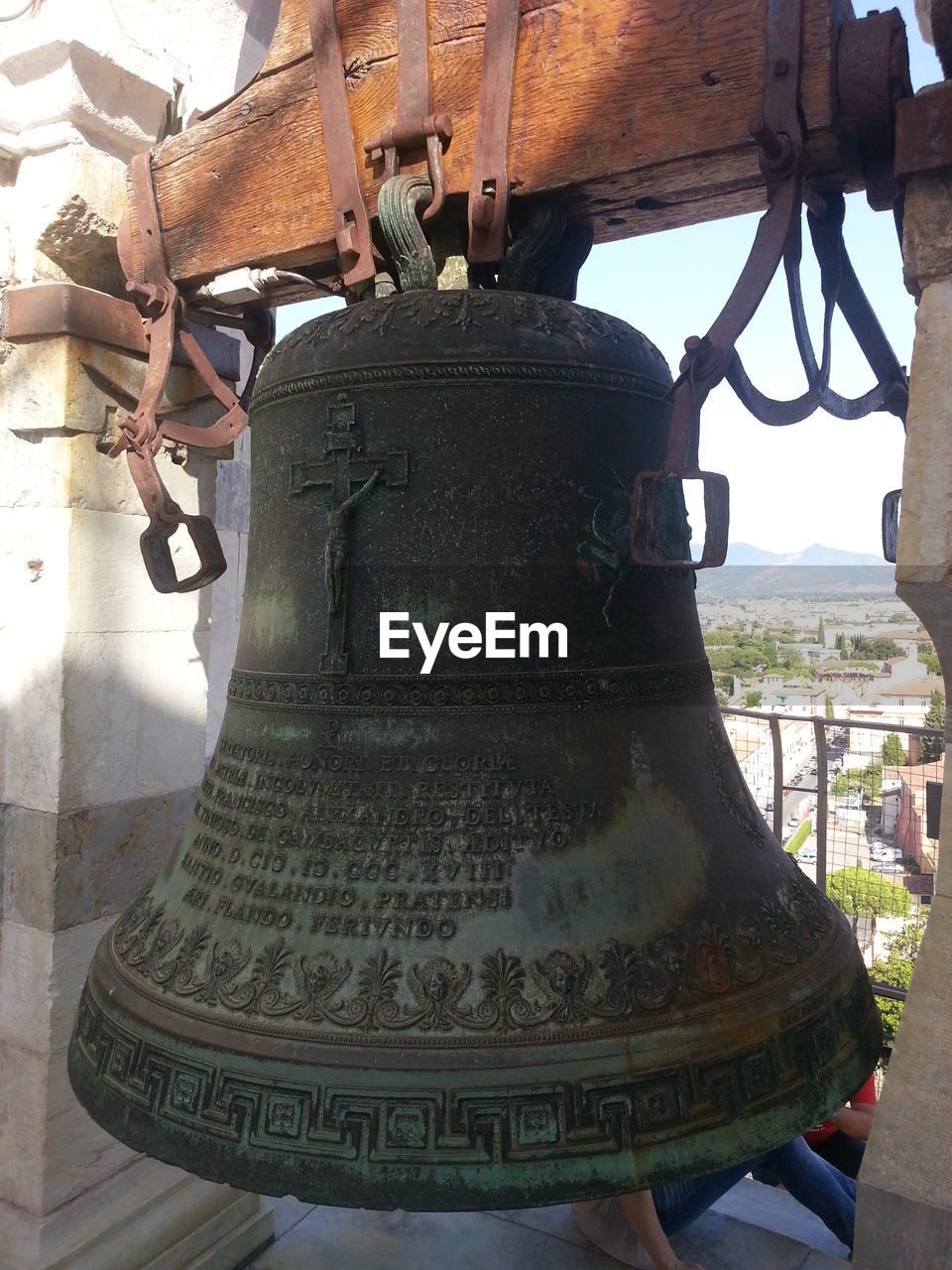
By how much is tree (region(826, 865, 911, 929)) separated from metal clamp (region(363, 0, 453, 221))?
4.86 meters

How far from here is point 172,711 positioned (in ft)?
8.36

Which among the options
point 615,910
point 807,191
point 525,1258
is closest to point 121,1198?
point 525,1258

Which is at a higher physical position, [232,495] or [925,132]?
[925,132]

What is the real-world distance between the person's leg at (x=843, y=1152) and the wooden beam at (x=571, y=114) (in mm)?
2750

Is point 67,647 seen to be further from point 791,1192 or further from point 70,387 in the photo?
point 791,1192

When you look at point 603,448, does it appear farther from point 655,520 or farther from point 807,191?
point 807,191

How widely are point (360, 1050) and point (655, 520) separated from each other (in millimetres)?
719

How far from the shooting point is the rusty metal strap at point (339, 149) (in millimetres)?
1531

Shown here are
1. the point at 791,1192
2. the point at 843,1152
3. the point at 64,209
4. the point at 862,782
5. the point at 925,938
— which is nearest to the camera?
the point at 925,938

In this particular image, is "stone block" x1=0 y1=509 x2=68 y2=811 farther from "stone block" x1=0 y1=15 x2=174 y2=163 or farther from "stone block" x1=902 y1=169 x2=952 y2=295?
"stone block" x1=902 y1=169 x2=952 y2=295

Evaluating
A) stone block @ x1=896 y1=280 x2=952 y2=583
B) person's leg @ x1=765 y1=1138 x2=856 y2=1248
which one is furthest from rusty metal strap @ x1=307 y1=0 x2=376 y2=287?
person's leg @ x1=765 y1=1138 x2=856 y2=1248

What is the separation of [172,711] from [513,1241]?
168 cm

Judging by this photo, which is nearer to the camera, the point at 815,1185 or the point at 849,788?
the point at 815,1185

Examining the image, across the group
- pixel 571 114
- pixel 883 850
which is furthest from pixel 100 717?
pixel 883 850
